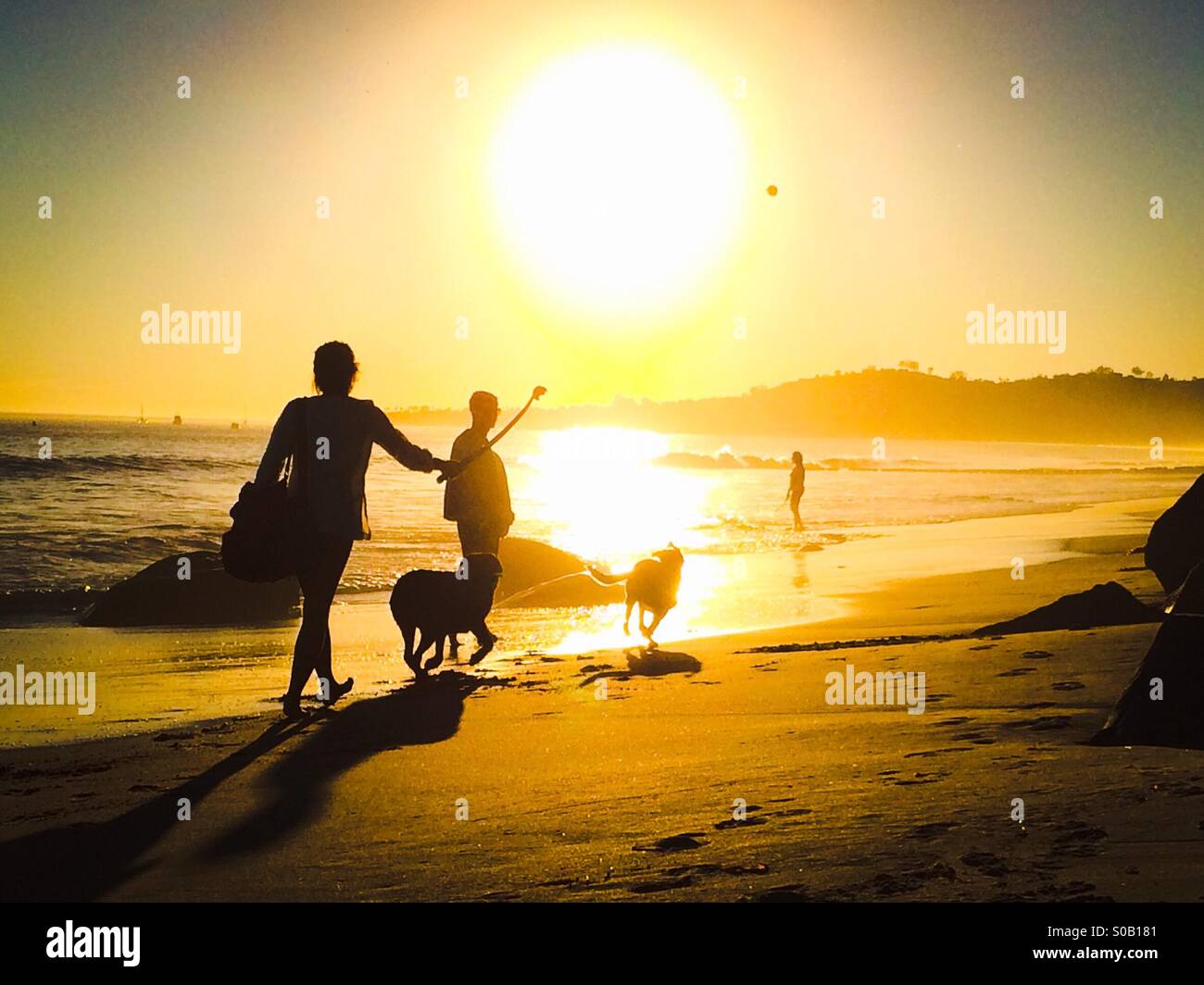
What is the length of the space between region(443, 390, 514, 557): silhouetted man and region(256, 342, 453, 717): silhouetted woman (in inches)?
64.4

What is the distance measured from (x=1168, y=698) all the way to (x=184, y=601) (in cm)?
1005

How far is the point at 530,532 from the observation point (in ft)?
79.6

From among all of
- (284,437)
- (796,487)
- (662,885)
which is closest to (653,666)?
(284,437)

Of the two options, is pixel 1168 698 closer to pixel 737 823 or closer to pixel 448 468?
pixel 737 823

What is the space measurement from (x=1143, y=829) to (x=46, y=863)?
362cm

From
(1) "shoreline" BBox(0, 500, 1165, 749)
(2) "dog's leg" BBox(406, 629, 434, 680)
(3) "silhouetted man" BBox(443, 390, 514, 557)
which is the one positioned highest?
(3) "silhouetted man" BBox(443, 390, 514, 557)

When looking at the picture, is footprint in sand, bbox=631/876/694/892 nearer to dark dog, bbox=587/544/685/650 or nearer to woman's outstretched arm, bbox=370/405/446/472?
woman's outstretched arm, bbox=370/405/446/472

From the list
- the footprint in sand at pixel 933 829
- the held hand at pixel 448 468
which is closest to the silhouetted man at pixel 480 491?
the held hand at pixel 448 468

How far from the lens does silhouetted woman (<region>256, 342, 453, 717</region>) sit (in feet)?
19.7

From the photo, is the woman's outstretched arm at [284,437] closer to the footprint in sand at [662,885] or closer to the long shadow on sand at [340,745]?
the long shadow on sand at [340,745]

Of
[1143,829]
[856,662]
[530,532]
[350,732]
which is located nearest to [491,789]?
[350,732]

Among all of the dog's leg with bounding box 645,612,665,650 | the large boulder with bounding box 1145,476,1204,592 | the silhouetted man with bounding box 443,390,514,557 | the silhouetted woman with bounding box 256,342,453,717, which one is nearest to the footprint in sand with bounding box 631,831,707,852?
the silhouetted woman with bounding box 256,342,453,717

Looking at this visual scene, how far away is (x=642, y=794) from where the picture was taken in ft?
14.1
